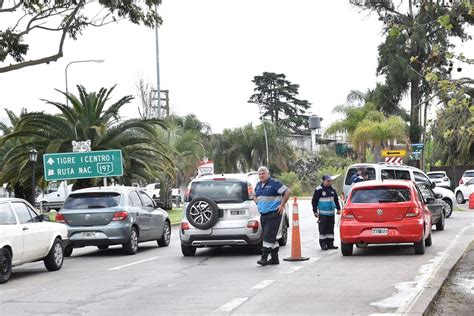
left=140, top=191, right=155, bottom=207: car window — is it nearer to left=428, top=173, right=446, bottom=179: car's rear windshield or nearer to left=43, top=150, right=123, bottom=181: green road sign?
left=43, top=150, right=123, bottom=181: green road sign

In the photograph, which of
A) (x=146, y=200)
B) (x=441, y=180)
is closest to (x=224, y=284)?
(x=146, y=200)

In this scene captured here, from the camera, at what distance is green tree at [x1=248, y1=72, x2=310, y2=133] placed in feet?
326

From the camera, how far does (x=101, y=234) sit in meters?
18.4

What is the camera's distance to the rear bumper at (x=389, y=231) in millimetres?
16016

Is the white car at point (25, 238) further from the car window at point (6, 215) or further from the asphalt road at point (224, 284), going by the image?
the asphalt road at point (224, 284)

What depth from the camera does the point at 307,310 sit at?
984cm

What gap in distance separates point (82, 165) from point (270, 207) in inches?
582

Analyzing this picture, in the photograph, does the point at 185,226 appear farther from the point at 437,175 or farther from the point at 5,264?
the point at 437,175

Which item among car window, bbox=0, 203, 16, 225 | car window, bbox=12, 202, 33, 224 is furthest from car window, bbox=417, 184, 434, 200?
car window, bbox=0, 203, 16, 225

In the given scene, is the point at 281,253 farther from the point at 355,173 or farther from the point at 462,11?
the point at 355,173

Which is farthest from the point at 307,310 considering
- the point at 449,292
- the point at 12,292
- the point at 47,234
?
the point at 47,234

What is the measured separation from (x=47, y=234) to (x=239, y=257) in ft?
13.5

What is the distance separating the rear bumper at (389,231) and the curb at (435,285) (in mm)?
810

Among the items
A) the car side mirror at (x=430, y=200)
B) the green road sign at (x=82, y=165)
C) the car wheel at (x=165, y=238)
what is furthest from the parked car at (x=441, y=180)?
the car wheel at (x=165, y=238)
